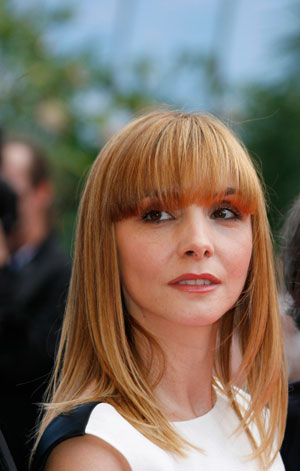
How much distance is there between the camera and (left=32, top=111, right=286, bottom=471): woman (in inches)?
55.6

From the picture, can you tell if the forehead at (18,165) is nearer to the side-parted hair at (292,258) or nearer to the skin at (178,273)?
the side-parted hair at (292,258)

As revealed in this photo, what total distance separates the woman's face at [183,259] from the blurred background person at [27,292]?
1.19 ft

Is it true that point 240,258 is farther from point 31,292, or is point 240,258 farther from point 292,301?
point 31,292

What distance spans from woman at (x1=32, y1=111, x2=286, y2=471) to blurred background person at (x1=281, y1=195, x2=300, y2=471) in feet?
0.67

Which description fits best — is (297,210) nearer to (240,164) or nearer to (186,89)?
(240,164)

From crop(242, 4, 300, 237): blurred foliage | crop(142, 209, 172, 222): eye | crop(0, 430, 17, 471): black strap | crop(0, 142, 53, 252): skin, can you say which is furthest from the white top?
crop(242, 4, 300, 237): blurred foliage

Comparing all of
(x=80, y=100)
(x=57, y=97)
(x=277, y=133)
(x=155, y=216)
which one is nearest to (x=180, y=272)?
(x=155, y=216)

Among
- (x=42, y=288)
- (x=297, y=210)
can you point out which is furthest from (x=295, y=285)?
(x=42, y=288)

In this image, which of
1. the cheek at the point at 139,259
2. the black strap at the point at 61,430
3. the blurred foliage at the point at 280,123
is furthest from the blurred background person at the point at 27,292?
the blurred foliage at the point at 280,123

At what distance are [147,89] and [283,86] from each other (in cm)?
101

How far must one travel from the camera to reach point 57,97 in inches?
198

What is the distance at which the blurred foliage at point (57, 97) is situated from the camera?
15.9ft

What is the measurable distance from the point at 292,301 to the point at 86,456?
87cm

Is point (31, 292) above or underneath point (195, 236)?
underneath
